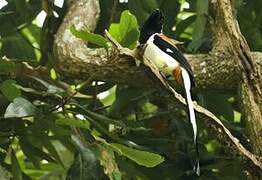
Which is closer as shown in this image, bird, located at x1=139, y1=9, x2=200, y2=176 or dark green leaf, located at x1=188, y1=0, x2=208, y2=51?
bird, located at x1=139, y1=9, x2=200, y2=176

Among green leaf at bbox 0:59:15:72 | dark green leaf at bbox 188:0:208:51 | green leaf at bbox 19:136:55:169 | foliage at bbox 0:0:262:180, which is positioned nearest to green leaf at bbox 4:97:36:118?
foliage at bbox 0:0:262:180

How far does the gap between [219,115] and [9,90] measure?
71 centimetres

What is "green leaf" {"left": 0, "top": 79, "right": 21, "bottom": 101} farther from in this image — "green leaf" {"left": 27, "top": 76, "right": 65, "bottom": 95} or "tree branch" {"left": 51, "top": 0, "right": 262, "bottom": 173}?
"tree branch" {"left": 51, "top": 0, "right": 262, "bottom": 173}

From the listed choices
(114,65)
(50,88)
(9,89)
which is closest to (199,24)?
(114,65)

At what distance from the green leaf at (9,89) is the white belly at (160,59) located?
0.32 m

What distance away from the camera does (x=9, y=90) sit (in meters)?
1.67

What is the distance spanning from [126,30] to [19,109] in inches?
11.3

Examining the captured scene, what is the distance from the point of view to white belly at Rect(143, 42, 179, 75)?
175cm

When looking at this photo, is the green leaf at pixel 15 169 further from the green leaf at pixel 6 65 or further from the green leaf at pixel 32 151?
the green leaf at pixel 6 65

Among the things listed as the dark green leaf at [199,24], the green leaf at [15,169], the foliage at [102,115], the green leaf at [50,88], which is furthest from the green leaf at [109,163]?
the dark green leaf at [199,24]

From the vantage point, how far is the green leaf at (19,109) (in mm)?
1588

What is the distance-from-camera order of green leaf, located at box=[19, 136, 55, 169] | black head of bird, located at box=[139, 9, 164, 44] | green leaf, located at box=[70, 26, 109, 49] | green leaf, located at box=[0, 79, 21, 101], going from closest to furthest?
green leaf, located at box=[70, 26, 109, 49] < green leaf, located at box=[0, 79, 21, 101] < black head of bird, located at box=[139, 9, 164, 44] < green leaf, located at box=[19, 136, 55, 169]

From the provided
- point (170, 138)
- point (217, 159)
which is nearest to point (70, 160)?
point (170, 138)

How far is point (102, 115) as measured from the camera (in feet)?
6.08
